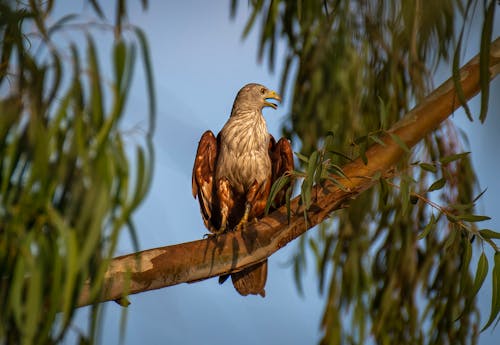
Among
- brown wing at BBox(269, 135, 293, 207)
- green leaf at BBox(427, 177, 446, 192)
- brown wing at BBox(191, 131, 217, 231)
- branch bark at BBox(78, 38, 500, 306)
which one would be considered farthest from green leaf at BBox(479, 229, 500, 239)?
brown wing at BBox(191, 131, 217, 231)

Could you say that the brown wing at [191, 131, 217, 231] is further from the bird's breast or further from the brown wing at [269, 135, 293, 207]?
the brown wing at [269, 135, 293, 207]

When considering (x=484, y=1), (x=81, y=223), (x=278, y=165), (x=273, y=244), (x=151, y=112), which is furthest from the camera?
(x=278, y=165)

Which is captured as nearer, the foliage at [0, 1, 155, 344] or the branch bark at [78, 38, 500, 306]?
the foliage at [0, 1, 155, 344]

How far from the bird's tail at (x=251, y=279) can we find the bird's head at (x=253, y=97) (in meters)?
1.22

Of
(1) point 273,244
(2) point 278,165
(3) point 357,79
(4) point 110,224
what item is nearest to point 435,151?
(3) point 357,79

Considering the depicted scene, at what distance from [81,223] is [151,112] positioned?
38cm

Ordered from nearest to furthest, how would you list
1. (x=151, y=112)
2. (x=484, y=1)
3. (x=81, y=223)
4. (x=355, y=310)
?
(x=151, y=112), (x=81, y=223), (x=484, y=1), (x=355, y=310)

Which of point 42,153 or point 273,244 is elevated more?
point 273,244

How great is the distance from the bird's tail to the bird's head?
1217mm

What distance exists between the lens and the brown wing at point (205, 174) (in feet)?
15.2

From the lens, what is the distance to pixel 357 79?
174 inches

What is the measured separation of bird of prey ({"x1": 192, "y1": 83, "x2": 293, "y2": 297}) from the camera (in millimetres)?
4496

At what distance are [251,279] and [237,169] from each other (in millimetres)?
744

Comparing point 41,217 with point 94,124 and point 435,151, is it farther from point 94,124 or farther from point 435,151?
point 435,151
